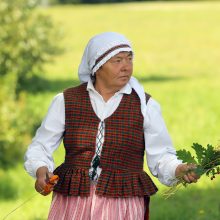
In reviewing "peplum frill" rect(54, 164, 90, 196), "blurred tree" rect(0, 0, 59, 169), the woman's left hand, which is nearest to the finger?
the woman's left hand

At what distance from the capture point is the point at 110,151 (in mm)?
5254

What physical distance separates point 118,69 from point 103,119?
30 cm

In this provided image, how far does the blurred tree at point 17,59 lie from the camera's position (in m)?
12.0

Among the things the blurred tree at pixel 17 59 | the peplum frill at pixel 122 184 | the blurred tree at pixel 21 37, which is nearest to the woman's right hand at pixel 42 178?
the peplum frill at pixel 122 184

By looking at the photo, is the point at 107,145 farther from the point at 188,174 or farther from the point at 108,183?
the point at 188,174

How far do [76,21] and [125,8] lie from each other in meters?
12.7

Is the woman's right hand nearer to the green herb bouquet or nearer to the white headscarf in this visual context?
the white headscarf

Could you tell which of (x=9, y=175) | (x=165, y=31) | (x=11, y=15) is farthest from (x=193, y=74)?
(x=165, y=31)

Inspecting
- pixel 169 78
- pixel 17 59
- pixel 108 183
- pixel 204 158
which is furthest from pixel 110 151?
A: pixel 169 78

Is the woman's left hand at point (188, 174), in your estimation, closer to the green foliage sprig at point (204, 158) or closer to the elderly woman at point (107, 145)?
the green foliage sprig at point (204, 158)

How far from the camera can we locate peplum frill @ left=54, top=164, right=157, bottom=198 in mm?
5227

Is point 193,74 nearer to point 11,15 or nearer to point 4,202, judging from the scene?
point 11,15

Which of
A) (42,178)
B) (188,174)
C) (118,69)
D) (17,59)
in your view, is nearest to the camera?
(188,174)

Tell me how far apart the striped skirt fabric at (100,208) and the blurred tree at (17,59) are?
6329 millimetres
